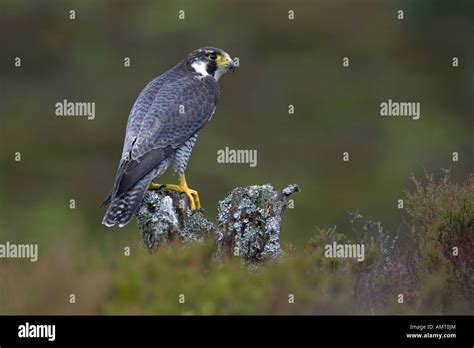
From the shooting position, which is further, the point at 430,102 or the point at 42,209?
the point at 430,102

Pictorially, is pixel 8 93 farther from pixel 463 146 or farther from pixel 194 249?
pixel 194 249

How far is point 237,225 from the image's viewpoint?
8.58 meters

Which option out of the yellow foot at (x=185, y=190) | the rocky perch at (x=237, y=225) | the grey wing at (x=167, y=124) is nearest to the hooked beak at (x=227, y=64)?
the grey wing at (x=167, y=124)

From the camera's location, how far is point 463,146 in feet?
72.4

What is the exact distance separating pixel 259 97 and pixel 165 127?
45.9ft

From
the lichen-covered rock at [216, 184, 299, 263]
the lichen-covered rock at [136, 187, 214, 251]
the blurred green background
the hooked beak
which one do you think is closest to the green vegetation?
the lichen-covered rock at [216, 184, 299, 263]

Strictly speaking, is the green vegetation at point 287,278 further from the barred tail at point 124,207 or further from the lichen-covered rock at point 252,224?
the barred tail at point 124,207

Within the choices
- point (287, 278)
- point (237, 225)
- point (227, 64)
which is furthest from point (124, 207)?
point (227, 64)

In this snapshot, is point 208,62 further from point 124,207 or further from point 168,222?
point 168,222

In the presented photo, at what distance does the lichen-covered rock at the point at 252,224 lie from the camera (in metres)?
8.53

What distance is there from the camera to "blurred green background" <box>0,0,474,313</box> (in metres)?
18.7

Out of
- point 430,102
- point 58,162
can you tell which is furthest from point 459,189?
point 430,102

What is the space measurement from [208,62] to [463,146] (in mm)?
12295

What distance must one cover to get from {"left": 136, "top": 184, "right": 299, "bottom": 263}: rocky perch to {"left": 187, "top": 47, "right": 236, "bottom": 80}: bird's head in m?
2.45
